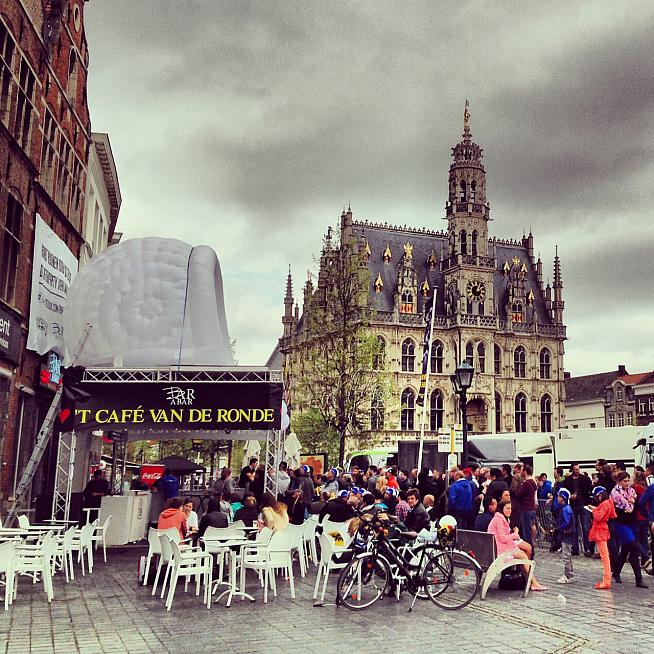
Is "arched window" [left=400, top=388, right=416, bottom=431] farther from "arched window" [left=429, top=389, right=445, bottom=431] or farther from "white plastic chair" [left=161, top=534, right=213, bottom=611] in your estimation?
"white plastic chair" [left=161, top=534, right=213, bottom=611]

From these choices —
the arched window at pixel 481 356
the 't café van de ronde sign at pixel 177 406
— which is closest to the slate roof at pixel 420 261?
the arched window at pixel 481 356

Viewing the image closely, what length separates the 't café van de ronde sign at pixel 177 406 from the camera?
636 inches

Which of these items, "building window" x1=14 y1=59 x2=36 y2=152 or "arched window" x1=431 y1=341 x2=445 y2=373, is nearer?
"building window" x1=14 y1=59 x2=36 y2=152

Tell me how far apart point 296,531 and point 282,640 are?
339 centimetres

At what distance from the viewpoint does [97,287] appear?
18750mm

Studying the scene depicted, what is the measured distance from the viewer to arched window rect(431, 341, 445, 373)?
67.5 meters

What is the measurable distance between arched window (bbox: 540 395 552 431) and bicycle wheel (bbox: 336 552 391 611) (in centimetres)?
6288

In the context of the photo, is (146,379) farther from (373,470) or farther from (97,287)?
(373,470)

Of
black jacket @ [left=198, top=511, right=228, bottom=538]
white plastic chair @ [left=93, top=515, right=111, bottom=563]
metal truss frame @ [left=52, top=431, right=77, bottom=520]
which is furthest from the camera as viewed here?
metal truss frame @ [left=52, top=431, right=77, bottom=520]

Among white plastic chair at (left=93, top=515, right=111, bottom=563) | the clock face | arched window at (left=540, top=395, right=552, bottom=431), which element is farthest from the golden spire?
white plastic chair at (left=93, top=515, right=111, bottom=563)

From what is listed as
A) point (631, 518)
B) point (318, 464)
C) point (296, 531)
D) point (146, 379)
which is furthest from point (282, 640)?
point (318, 464)

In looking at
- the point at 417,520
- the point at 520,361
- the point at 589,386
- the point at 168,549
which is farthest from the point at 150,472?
the point at 589,386

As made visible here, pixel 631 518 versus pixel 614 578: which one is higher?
pixel 631 518

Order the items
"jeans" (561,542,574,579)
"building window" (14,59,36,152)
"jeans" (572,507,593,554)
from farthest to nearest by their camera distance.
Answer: "building window" (14,59,36,152)
"jeans" (572,507,593,554)
"jeans" (561,542,574,579)
